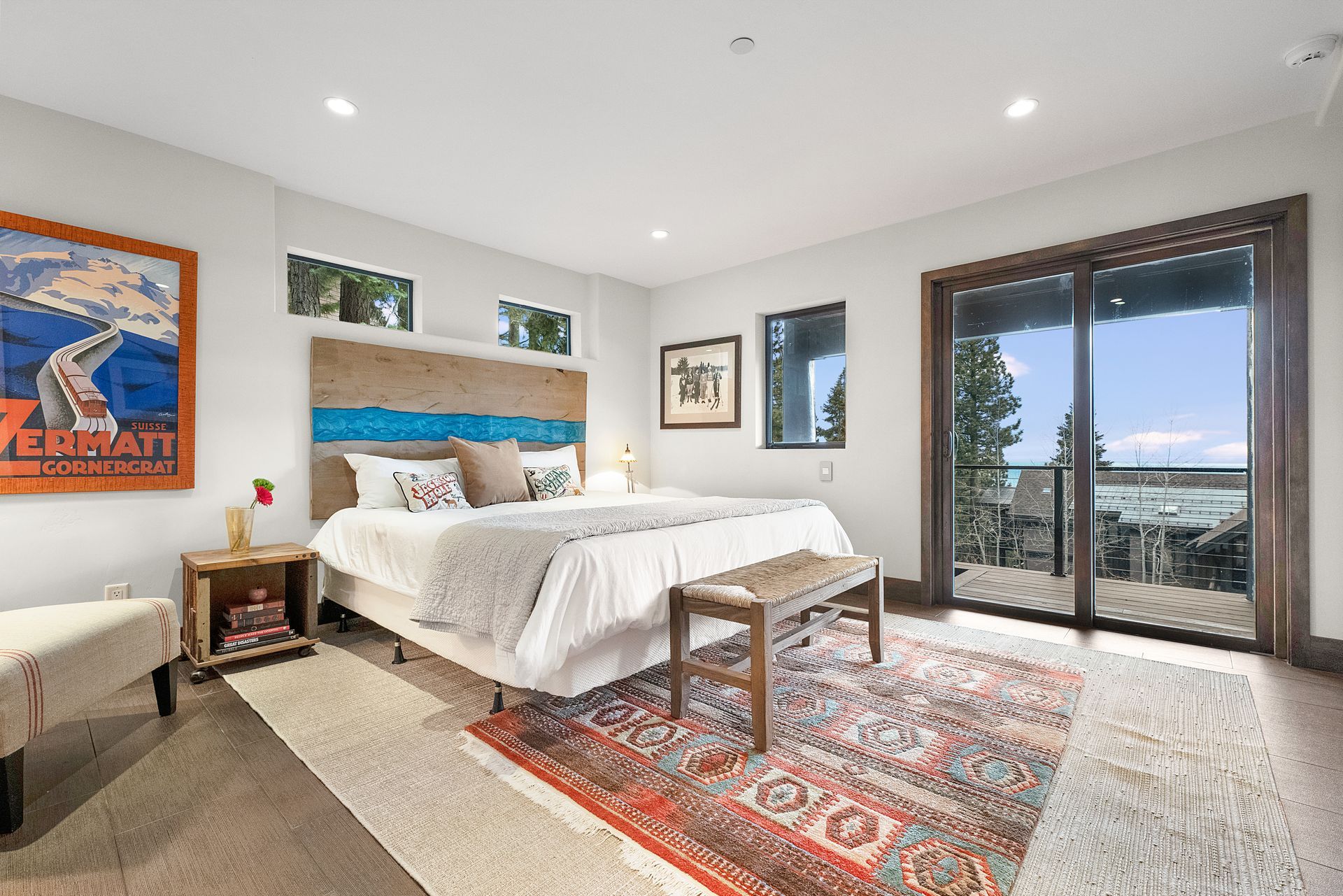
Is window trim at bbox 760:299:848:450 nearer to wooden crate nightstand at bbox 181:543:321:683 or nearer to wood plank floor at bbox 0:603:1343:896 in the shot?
wood plank floor at bbox 0:603:1343:896

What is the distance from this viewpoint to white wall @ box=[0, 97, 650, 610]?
8.92ft

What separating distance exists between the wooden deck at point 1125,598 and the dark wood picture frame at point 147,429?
4.48 m

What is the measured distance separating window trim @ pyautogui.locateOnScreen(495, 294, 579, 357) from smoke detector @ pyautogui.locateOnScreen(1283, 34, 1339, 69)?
4.24 metres

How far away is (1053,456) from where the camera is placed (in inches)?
144

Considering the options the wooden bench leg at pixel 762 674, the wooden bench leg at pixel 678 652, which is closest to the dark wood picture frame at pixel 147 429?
the wooden bench leg at pixel 678 652

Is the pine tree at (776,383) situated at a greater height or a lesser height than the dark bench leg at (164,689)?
greater

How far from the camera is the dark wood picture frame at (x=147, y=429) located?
8.63ft

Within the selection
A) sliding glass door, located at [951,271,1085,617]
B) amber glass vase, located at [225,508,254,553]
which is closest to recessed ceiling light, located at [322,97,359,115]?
amber glass vase, located at [225,508,254,553]

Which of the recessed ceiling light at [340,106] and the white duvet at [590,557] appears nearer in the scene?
the white duvet at [590,557]

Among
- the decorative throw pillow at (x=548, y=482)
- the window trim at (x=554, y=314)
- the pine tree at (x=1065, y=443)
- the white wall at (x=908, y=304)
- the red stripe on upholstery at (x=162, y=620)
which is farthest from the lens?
the window trim at (x=554, y=314)

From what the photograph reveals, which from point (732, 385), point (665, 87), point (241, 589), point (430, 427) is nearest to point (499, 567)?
point (241, 589)

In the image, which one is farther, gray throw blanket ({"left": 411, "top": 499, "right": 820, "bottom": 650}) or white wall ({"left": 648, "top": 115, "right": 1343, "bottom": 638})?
white wall ({"left": 648, "top": 115, "right": 1343, "bottom": 638})

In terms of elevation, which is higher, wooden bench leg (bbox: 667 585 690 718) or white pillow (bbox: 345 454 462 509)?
white pillow (bbox: 345 454 462 509)

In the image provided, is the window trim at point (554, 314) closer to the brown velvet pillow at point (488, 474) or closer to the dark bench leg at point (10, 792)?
the brown velvet pillow at point (488, 474)
